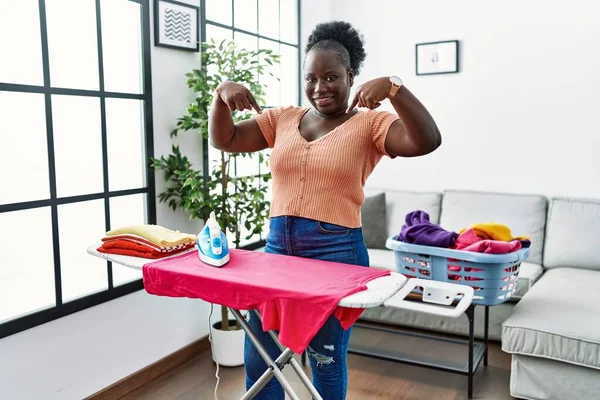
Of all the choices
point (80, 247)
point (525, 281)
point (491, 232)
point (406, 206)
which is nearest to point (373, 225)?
point (406, 206)

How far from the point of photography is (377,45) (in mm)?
3939

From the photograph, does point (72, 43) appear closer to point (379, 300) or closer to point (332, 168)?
point (332, 168)

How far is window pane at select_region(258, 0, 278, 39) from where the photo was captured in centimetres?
356

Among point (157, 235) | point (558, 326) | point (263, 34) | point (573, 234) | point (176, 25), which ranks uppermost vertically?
point (263, 34)

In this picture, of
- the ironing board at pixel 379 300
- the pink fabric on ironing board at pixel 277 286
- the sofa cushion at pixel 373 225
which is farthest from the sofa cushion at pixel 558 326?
the pink fabric on ironing board at pixel 277 286

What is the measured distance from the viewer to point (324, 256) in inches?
63.8

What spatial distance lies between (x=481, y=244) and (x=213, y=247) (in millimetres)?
1294

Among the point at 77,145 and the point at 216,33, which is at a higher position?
the point at 216,33

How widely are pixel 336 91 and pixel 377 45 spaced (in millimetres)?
2444

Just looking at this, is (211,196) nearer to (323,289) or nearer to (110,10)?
(110,10)

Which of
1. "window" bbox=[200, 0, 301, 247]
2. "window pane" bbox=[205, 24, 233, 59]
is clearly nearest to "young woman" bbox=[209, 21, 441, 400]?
"window" bbox=[200, 0, 301, 247]

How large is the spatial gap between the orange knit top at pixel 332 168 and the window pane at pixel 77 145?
1.07 m

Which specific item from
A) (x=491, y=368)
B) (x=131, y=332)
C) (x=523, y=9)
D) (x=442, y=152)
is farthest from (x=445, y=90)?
(x=131, y=332)

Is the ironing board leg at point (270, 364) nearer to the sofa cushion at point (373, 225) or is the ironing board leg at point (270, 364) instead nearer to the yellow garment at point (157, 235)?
the yellow garment at point (157, 235)
